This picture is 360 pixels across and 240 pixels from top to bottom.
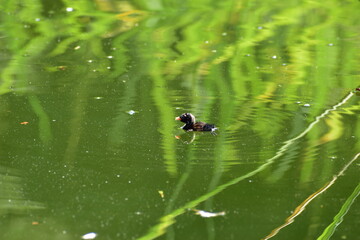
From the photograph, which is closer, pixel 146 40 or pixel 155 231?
pixel 155 231

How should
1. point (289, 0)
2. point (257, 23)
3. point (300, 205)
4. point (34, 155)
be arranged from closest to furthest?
point (300, 205) < point (34, 155) < point (257, 23) < point (289, 0)

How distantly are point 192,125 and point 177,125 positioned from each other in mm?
244

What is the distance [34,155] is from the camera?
5.19 m

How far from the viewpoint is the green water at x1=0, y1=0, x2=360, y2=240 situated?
4.29 m

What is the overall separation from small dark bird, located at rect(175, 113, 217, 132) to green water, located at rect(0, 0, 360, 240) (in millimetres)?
55

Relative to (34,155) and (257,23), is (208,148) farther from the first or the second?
(257,23)

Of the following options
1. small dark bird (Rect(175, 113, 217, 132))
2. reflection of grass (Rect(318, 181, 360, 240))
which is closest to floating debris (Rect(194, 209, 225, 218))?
reflection of grass (Rect(318, 181, 360, 240))

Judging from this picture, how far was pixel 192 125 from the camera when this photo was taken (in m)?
5.71

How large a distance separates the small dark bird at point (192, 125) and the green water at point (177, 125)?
2.2 inches

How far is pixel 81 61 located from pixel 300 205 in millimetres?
4251

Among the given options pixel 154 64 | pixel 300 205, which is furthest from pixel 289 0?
pixel 300 205

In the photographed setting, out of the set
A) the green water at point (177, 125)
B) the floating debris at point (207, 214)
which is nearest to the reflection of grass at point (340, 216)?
the green water at point (177, 125)

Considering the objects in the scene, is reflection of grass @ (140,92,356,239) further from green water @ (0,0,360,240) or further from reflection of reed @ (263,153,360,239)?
reflection of reed @ (263,153,360,239)

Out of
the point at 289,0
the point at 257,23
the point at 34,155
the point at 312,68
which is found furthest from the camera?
the point at 289,0
